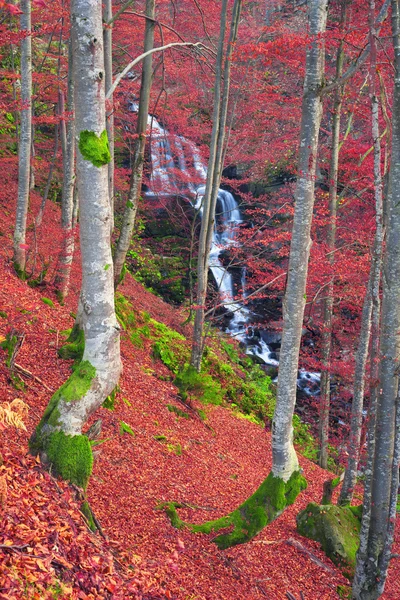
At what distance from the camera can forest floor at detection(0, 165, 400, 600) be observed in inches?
117

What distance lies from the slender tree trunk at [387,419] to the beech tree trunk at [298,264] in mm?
724

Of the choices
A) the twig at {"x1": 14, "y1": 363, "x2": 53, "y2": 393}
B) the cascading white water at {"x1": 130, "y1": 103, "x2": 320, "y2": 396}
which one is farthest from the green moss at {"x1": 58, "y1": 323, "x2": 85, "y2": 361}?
the cascading white water at {"x1": 130, "y1": 103, "x2": 320, "y2": 396}

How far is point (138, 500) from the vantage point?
4.91 m

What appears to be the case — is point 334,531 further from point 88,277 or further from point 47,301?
point 47,301

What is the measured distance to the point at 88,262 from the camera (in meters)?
3.80

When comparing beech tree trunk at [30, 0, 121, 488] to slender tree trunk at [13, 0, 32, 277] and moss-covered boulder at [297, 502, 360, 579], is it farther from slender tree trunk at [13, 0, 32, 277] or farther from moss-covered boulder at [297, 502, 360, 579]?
slender tree trunk at [13, 0, 32, 277]

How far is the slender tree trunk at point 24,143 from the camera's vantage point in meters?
7.66

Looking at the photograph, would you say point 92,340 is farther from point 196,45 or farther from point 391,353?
point 196,45

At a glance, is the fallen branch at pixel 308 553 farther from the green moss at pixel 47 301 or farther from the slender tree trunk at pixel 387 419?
the green moss at pixel 47 301

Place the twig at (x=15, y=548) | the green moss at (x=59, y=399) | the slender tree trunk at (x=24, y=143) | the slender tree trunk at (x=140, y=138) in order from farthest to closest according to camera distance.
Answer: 1. the slender tree trunk at (x=140, y=138)
2. the slender tree trunk at (x=24, y=143)
3. the green moss at (x=59, y=399)
4. the twig at (x=15, y=548)

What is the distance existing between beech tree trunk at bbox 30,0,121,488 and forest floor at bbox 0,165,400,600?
25 cm

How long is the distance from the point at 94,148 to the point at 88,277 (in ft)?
3.21

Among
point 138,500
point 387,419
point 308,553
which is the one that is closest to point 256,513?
point 138,500

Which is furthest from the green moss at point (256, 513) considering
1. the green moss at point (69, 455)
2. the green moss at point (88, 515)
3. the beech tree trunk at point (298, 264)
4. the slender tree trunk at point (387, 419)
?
the green moss at point (69, 455)
